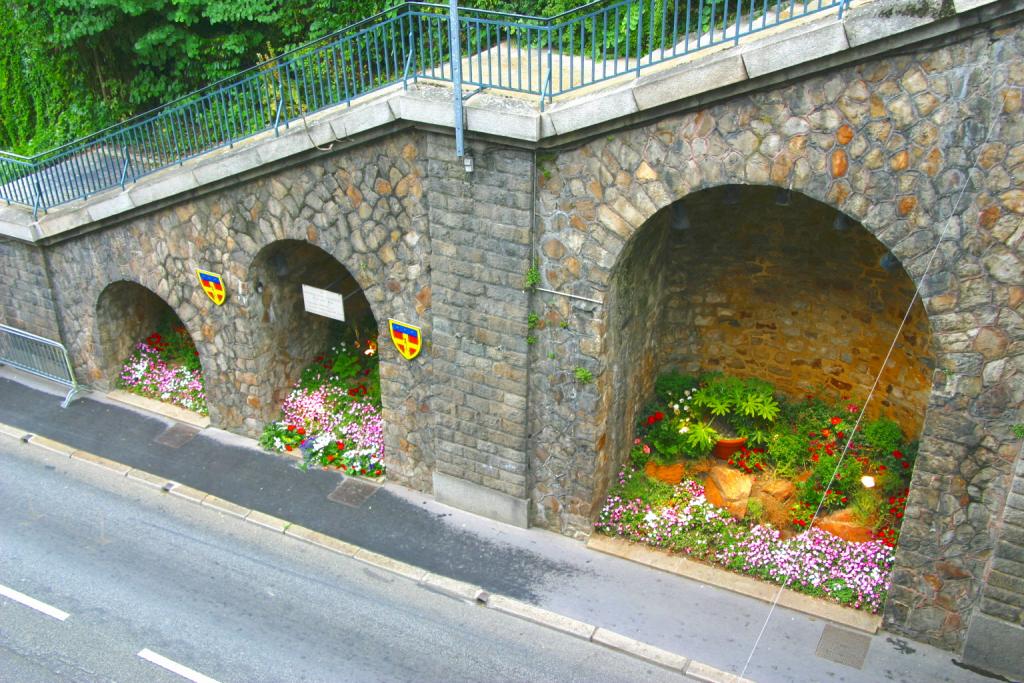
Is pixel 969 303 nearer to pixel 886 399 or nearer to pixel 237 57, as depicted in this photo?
pixel 886 399

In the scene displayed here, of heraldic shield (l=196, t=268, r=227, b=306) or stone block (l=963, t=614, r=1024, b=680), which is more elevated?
heraldic shield (l=196, t=268, r=227, b=306)

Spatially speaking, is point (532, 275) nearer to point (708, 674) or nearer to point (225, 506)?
point (708, 674)

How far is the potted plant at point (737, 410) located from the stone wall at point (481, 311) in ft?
8.60

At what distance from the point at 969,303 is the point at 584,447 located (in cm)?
432

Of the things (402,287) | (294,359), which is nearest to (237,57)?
(294,359)

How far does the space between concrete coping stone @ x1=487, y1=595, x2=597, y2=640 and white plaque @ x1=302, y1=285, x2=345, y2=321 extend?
4.44 meters

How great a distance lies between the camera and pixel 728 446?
1141 centimetres

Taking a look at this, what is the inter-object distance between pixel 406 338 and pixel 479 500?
2227 mm

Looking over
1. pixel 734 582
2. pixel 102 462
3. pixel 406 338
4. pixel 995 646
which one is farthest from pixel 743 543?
pixel 102 462

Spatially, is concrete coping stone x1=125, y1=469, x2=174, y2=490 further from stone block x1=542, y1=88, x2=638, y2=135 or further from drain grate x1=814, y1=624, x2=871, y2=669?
drain grate x1=814, y1=624, x2=871, y2=669

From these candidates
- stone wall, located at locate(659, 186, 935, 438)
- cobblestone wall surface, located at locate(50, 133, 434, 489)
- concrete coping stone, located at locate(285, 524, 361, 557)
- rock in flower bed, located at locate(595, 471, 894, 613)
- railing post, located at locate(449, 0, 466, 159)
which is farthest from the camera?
concrete coping stone, located at locate(285, 524, 361, 557)

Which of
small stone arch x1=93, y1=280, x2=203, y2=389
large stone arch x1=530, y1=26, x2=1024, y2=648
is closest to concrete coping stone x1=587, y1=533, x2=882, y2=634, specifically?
large stone arch x1=530, y1=26, x2=1024, y2=648

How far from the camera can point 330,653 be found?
936 centimetres

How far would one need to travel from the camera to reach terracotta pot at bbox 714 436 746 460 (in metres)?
11.4
